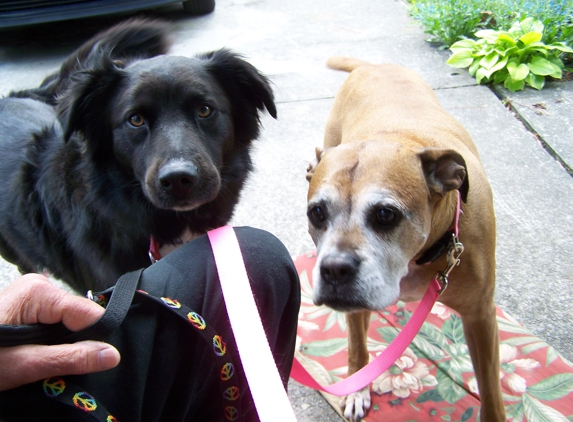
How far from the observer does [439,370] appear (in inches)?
85.4

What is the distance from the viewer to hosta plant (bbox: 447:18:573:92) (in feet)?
13.7

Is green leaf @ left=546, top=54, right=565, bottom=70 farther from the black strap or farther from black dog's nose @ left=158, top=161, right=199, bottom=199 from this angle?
the black strap

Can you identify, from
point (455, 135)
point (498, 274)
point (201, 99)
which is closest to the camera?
point (201, 99)

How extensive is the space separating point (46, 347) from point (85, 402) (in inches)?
5.2

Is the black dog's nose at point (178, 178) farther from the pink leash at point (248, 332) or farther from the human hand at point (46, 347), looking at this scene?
the human hand at point (46, 347)

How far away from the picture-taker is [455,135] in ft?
7.63

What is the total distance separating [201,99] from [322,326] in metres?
1.27

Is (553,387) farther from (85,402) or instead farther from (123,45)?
(123,45)

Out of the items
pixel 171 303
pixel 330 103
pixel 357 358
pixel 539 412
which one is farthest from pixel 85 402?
pixel 330 103

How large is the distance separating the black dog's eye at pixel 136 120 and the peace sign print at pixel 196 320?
115 cm

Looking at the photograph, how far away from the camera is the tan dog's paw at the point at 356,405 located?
2006 millimetres

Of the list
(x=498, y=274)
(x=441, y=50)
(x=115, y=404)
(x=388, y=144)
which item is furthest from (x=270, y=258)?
(x=441, y=50)

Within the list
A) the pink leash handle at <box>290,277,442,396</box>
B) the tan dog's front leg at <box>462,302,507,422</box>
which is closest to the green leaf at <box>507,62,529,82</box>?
the tan dog's front leg at <box>462,302,507,422</box>

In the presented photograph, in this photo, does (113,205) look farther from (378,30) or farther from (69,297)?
(378,30)
